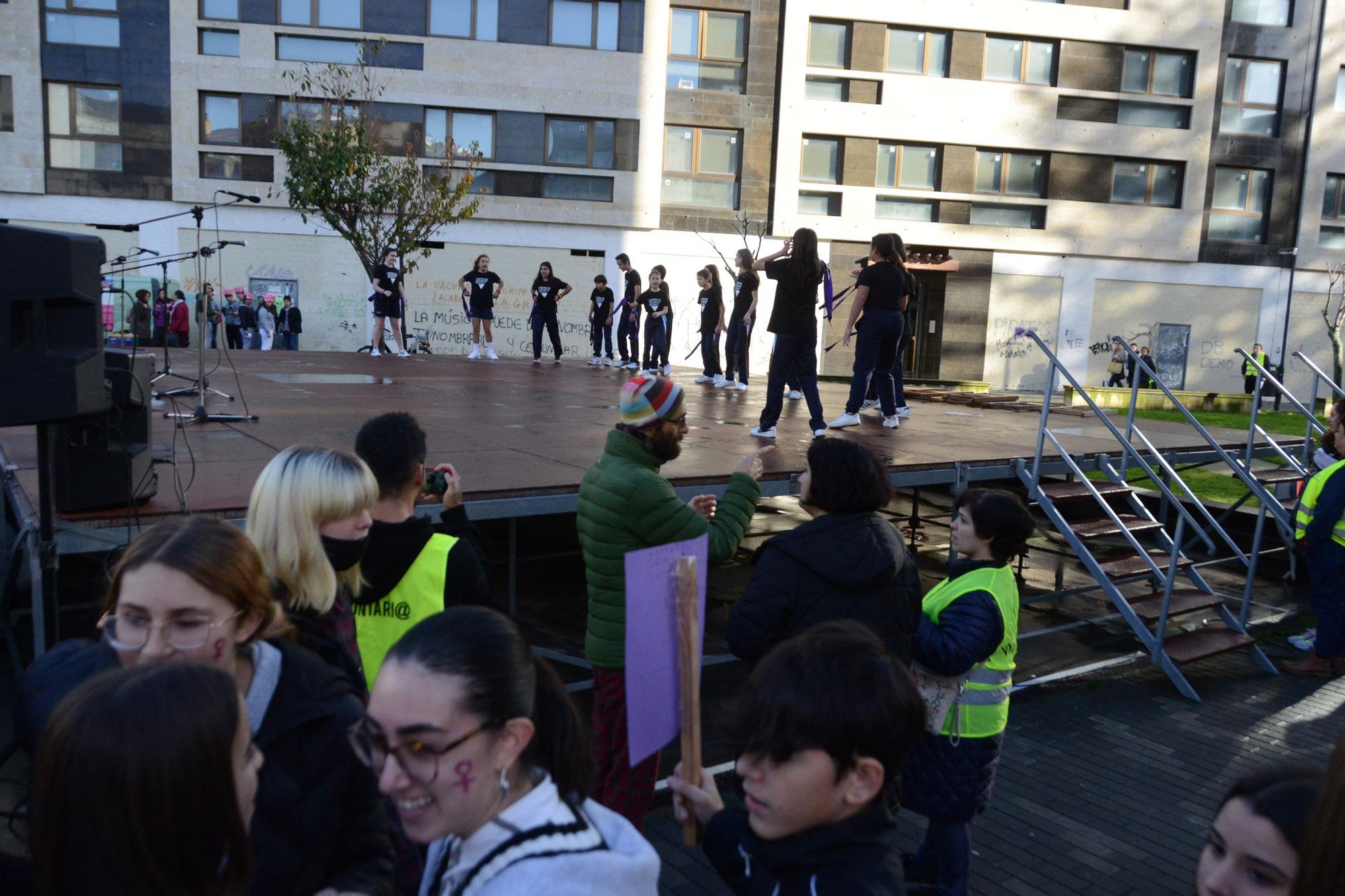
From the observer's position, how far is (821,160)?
33.1m

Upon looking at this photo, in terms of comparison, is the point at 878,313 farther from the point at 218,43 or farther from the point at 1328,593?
the point at 218,43

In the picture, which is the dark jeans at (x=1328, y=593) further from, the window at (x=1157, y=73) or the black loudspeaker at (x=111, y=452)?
the window at (x=1157, y=73)

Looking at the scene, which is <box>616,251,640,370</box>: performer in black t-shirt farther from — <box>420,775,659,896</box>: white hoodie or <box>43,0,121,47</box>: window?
<box>43,0,121,47</box>: window

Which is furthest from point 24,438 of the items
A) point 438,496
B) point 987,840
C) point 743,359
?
point 743,359

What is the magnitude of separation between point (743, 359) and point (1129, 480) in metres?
5.67

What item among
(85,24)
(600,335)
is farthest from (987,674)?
(85,24)

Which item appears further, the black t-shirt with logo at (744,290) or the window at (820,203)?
the window at (820,203)

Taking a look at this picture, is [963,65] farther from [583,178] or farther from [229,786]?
[229,786]

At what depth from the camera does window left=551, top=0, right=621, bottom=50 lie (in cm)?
3144

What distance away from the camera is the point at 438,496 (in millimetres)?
5488

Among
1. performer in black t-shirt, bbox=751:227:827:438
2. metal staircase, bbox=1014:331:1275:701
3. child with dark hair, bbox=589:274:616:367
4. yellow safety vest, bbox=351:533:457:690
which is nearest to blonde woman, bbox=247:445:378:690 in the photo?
yellow safety vest, bbox=351:533:457:690

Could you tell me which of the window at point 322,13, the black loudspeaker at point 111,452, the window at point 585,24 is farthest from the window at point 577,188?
the black loudspeaker at point 111,452

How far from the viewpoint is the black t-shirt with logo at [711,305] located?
15.5 metres

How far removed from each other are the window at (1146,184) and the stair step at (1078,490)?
99.1 feet
